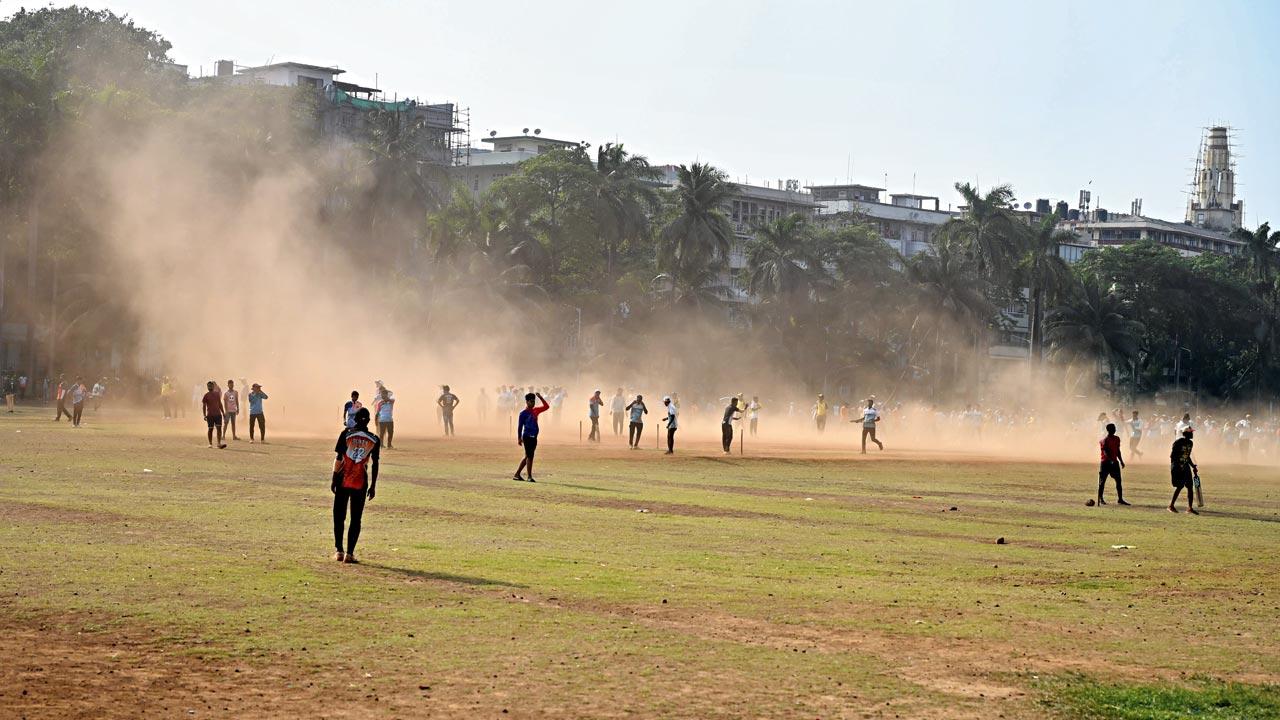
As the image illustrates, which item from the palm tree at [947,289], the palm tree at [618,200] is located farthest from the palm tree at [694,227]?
the palm tree at [947,289]

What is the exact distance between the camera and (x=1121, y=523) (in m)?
28.0

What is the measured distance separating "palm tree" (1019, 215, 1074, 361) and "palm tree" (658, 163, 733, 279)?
2213 centimetres

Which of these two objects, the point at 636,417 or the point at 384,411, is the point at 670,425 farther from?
the point at 384,411

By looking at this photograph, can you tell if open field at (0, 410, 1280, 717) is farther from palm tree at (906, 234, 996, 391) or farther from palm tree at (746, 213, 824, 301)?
palm tree at (906, 234, 996, 391)

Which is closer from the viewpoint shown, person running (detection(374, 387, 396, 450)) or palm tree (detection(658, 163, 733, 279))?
person running (detection(374, 387, 396, 450))

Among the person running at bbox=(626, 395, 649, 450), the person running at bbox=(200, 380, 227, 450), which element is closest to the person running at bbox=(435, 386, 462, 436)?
the person running at bbox=(626, 395, 649, 450)

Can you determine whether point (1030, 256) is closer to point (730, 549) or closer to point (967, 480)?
point (967, 480)

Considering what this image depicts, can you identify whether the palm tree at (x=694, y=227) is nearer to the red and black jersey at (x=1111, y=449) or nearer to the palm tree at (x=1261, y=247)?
the palm tree at (x=1261, y=247)

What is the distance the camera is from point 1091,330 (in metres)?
113

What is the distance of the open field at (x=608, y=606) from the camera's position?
1164 centimetres

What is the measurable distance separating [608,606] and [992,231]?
99296 mm

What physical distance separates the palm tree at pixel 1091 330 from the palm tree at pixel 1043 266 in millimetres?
1663

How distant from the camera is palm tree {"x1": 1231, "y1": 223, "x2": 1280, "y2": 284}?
433ft

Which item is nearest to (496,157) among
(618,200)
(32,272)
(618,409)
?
(618,200)
